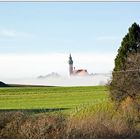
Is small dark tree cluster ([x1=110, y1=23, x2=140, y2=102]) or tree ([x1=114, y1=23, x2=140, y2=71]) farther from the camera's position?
tree ([x1=114, y1=23, x2=140, y2=71])

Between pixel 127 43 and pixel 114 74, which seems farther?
pixel 127 43

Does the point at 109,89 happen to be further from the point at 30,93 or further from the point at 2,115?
the point at 30,93

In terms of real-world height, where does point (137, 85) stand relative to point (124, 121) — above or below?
above

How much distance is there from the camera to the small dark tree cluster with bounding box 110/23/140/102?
18516 mm

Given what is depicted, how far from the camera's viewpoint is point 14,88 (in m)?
52.1

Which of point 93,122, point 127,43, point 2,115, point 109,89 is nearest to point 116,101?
point 109,89

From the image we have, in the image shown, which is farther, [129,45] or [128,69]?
[129,45]

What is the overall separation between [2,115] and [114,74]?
4789 millimetres

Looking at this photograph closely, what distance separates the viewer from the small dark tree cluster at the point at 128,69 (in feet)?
60.7

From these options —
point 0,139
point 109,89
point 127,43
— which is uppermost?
point 127,43

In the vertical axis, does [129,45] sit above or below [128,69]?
above

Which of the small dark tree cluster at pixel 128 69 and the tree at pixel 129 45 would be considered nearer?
the small dark tree cluster at pixel 128 69

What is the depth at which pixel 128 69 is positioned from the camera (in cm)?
1883

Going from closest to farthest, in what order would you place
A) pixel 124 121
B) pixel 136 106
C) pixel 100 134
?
1. pixel 100 134
2. pixel 124 121
3. pixel 136 106
